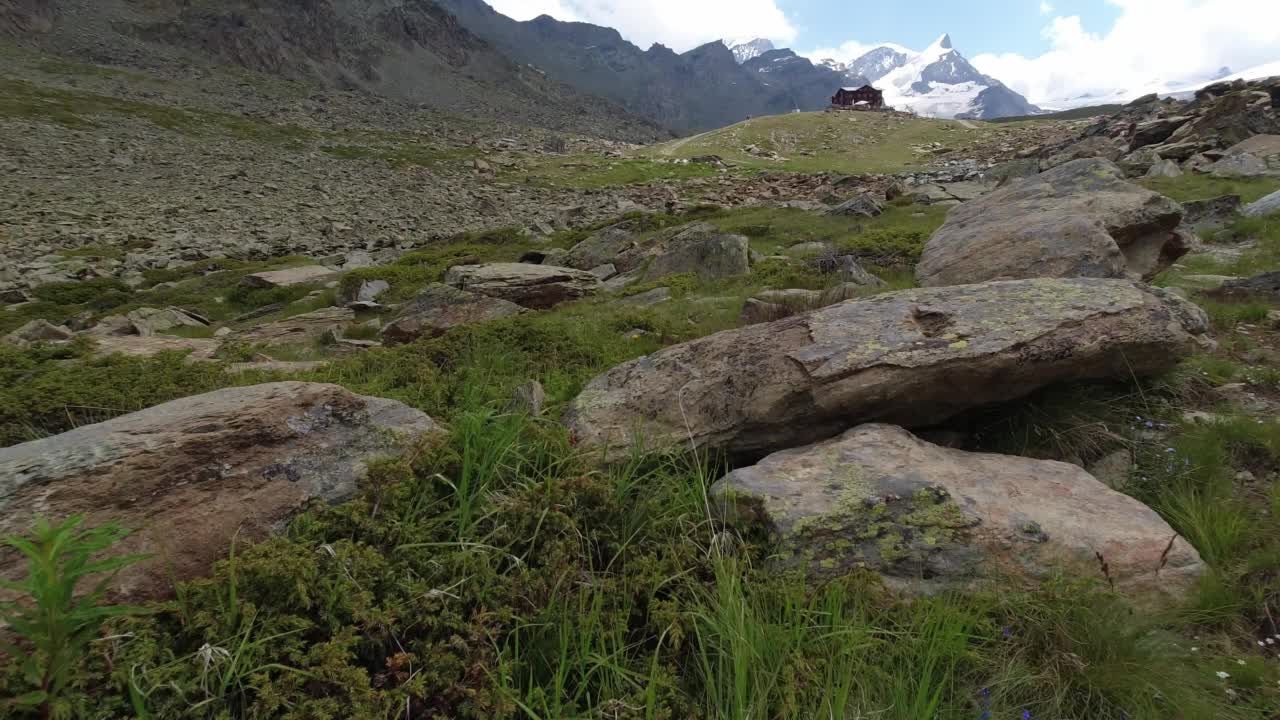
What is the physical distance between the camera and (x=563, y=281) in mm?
14266

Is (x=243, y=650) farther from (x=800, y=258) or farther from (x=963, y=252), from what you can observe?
(x=800, y=258)

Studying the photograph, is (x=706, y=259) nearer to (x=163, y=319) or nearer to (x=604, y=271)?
(x=604, y=271)

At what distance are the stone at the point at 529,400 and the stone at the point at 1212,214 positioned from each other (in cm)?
1693

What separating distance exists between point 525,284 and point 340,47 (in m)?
167

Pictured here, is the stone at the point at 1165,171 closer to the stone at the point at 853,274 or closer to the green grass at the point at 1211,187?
the green grass at the point at 1211,187

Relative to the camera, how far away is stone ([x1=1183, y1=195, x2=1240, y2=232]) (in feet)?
45.6

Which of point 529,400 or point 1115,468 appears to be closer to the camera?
point 1115,468

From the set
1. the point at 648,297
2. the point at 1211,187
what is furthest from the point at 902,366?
the point at 1211,187

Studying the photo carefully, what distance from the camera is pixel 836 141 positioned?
75.8 meters

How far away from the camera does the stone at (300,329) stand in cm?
1164

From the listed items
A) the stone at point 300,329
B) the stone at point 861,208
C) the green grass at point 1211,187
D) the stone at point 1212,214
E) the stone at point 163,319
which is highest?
the green grass at point 1211,187

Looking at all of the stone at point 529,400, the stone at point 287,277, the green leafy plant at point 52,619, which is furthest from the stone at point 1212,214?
the stone at point 287,277

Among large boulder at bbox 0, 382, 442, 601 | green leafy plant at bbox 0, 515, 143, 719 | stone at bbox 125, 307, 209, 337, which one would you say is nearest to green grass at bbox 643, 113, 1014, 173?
stone at bbox 125, 307, 209, 337

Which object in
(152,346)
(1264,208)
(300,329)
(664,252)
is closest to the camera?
(152,346)
